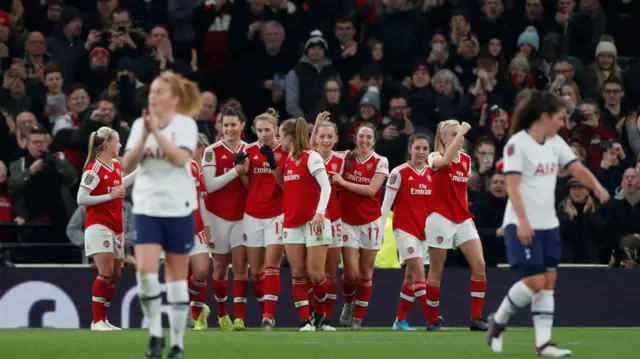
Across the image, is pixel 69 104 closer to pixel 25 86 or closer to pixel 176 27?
pixel 25 86

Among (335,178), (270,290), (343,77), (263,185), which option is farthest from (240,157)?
(343,77)

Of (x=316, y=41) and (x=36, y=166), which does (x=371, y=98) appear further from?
(x=36, y=166)

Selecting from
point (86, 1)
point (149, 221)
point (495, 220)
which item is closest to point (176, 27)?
point (86, 1)

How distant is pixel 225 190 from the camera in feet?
54.4

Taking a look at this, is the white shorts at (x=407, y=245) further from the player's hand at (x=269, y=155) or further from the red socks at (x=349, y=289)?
the player's hand at (x=269, y=155)

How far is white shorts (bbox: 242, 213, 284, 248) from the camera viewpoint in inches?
642

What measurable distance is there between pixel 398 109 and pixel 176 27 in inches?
172

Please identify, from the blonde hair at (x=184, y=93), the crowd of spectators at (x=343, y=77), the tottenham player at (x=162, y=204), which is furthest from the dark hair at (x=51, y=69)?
the tottenham player at (x=162, y=204)

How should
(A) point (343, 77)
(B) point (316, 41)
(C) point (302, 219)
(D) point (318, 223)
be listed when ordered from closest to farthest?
1. (D) point (318, 223)
2. (C) point (302, 219)
3. (B) point (316, 41)
4. (A) point (343, 77)

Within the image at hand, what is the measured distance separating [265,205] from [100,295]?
7.23 feet

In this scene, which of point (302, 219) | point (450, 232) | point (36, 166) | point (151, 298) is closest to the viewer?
point (151, 298)

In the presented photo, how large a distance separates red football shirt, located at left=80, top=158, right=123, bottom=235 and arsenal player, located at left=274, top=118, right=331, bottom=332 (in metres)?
1.99

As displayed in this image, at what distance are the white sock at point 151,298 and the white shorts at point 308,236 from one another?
15.9ft

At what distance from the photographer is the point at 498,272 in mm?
18875
